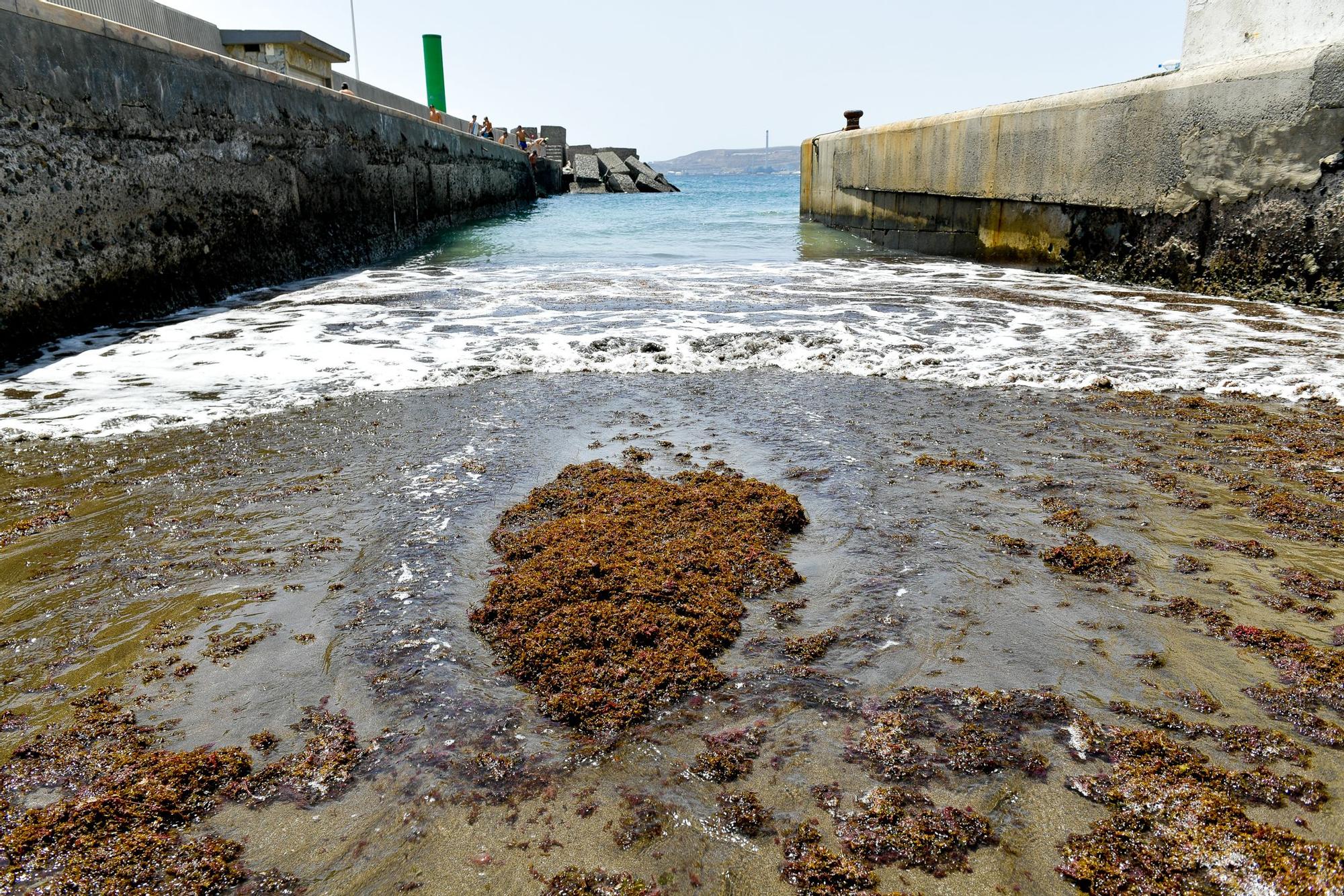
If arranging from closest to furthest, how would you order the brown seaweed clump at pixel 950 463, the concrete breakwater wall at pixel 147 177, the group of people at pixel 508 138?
the brown seaweed clump at pixel 950 463 < the concrete breakwater wall at pixel 147 177 < the group of people at pixel 508 138

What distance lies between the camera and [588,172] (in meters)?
43.2

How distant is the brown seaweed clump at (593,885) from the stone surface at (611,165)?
148ft

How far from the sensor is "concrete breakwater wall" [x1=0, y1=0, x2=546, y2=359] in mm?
5367

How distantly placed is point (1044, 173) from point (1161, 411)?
5960 millimetres

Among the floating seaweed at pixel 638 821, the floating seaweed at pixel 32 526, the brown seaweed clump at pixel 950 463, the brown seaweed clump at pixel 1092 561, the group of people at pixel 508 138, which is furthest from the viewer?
the group of people at pixel 508 138

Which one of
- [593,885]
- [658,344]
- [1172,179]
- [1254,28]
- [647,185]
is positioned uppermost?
[647,185]

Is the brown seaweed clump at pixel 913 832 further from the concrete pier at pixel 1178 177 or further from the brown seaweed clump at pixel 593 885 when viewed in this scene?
the concrete pier at pixel 1178 177

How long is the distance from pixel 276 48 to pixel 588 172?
23940mm

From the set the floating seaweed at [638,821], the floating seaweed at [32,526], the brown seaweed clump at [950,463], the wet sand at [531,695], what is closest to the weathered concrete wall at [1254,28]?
the wet sand at [531,695]

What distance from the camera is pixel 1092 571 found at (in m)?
2.41

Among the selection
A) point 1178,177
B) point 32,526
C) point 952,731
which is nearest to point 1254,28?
point 1178,177

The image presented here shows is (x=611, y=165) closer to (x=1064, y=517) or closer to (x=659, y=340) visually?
(x=659, y=340)

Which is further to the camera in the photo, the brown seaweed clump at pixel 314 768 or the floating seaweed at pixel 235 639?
the floating seaweed at pixel 235 639

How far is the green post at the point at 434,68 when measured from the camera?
118ft
